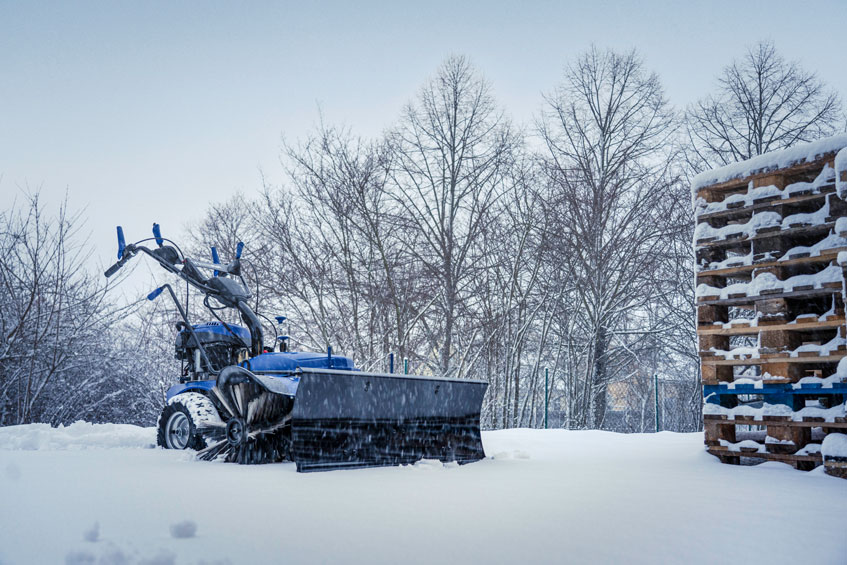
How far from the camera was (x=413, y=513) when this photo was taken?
3572mm

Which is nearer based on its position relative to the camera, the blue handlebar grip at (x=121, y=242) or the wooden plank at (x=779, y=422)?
the wooden plank at (x=779, y=422)

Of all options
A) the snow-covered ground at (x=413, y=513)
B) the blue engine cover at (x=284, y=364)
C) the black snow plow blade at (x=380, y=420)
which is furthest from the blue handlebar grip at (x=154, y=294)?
the black snow plow blade at (x=380, y=420)

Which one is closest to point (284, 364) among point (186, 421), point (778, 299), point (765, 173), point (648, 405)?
point (186, 421)

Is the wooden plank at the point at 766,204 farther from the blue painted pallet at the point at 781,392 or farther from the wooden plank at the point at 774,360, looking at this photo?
the blue painted pallet at the point at 781,392

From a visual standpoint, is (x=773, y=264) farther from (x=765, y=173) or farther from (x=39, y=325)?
(x=39, y=325)

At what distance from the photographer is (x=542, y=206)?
51.6 ft

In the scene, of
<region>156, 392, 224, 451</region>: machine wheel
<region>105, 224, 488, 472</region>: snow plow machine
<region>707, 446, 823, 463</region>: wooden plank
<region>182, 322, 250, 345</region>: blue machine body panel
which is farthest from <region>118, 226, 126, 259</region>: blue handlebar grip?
<region>707, 446, 823, 463</region>: wooden plank

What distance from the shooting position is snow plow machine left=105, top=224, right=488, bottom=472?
17.8ft

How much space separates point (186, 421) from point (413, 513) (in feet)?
12.9

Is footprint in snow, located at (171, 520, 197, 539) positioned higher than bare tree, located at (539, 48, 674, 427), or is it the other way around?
bare tree, located at (539, 48, 674, 427)

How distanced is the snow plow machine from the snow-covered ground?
11.3 inches

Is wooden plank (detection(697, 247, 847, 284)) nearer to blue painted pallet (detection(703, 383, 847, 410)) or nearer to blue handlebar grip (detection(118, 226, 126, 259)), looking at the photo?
blue painted pallet (detection(703, 383, 847, 410))

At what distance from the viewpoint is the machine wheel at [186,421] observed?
244 inches

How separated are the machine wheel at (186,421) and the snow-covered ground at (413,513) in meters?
0.38
